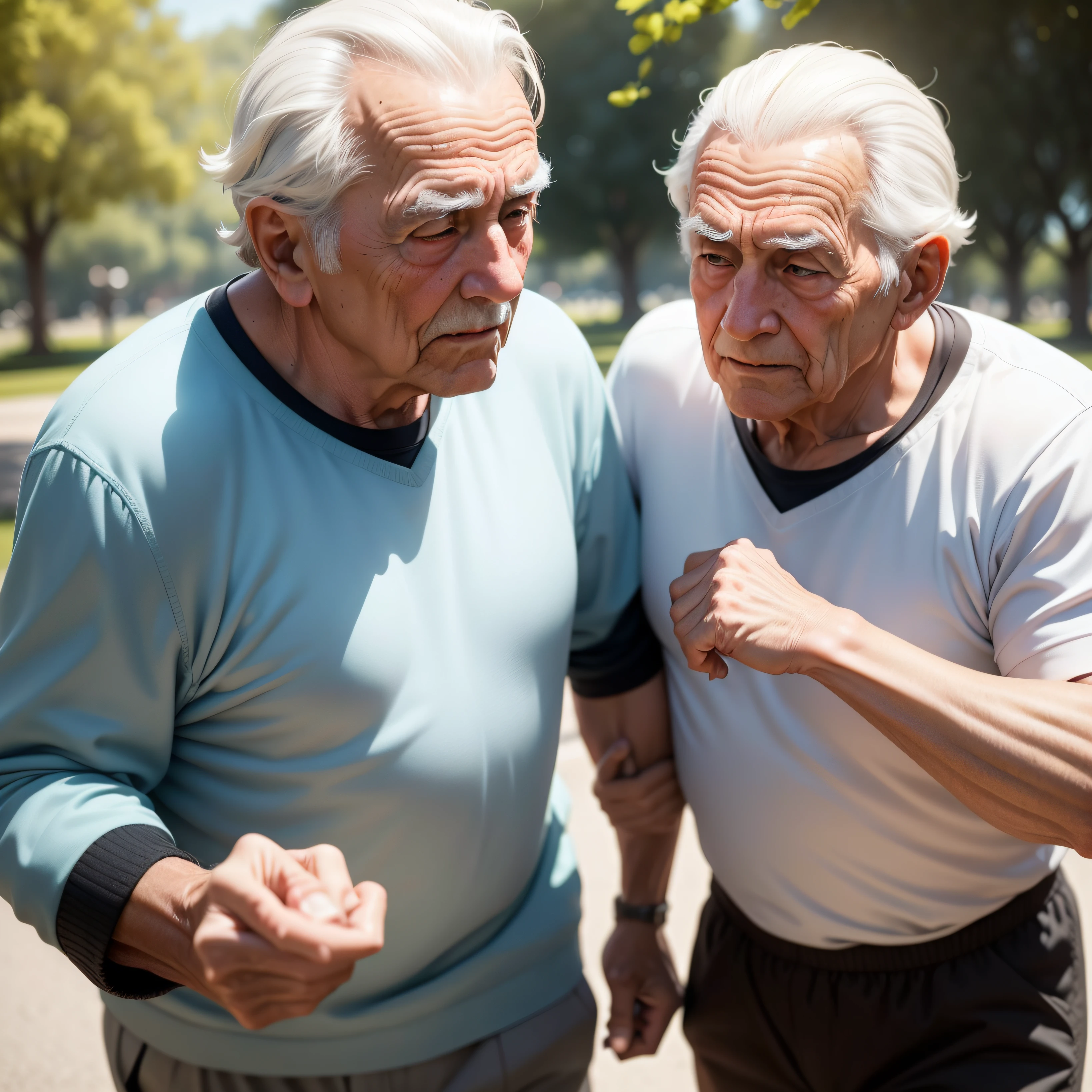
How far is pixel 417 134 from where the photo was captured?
6.05 ft

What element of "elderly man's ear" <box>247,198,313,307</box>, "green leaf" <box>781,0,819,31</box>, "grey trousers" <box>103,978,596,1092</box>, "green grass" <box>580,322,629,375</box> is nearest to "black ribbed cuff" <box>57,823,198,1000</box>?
"grey trousers" <box>103,978,596,1092</box>

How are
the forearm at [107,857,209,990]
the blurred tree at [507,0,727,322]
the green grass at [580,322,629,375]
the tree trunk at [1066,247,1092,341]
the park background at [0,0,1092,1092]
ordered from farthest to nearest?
1. the blurred tree at [507,0,727,322]
2. the tree trunk at [1066,247,1092,341]
3. the park background at [0,0,1092,1092]
4. the green grass at [580,322,629,375]
5. the forearm at [107,857,209,990]

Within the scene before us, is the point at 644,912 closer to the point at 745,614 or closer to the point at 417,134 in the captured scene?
the point at 745,614

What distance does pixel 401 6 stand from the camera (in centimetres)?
192

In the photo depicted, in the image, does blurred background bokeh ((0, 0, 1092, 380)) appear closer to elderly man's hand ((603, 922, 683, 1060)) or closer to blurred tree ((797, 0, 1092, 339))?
blurred tree ((797, 0, 1092, 339))

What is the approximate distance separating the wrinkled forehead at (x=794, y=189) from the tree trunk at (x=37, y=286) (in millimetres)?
31182

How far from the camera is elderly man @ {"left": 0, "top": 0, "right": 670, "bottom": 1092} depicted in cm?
175

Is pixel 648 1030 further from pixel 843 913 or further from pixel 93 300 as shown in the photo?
pixel 93 300

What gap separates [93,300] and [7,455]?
59.5 metres

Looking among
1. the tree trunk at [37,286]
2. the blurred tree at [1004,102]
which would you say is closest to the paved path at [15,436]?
the tree trunk at [37,286]

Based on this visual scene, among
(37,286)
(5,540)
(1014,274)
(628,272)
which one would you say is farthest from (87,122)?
(1014,274)

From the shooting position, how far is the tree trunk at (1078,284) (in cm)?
2980

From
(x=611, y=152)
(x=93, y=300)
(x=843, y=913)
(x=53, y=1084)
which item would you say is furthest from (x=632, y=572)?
(x=93, y=300)

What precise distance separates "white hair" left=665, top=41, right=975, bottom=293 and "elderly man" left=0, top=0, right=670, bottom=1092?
0.40 metres
